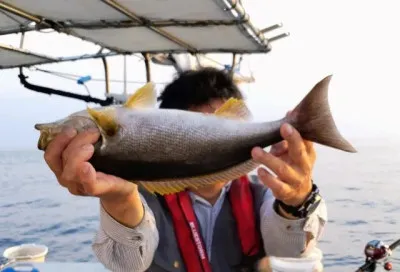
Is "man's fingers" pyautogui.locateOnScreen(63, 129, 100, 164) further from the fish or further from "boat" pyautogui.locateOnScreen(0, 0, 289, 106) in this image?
"boat" pyautogui.locateOnScreen(0, 0, 289, 106)

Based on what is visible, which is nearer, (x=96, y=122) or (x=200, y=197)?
(x=96, y=122)

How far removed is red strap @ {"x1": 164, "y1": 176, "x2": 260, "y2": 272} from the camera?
128 inches

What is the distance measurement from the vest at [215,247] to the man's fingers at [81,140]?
4.30 ft

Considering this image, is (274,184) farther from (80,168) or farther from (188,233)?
(188,233)

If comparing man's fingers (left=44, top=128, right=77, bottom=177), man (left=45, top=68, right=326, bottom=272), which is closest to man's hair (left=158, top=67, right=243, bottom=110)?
man (left=45, top=68, right=326, bottom=272)

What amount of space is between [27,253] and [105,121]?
4505 mm

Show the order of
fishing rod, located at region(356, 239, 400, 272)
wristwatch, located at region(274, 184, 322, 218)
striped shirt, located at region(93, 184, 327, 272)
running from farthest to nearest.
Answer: fishing rod, located at region(356, 239, 400, 272) → striped shirt, located at region(93, 184, 327, 272) → wristwatch, located at region(274, 184, 322, 218)

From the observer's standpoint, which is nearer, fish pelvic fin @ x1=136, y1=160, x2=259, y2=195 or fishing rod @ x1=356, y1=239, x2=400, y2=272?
fish pelvic fin @ x1=136, y1=160, x2=259, y2=195

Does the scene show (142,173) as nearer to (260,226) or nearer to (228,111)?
(228,111)

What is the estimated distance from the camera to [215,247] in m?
3.32

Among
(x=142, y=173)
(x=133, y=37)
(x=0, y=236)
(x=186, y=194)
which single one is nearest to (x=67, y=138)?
(x=142, y=173)

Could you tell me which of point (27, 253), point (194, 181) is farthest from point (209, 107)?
point (27, 253)

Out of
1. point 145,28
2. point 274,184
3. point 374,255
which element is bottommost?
point 374,255

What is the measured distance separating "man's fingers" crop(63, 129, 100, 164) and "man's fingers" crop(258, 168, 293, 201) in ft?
2.34
